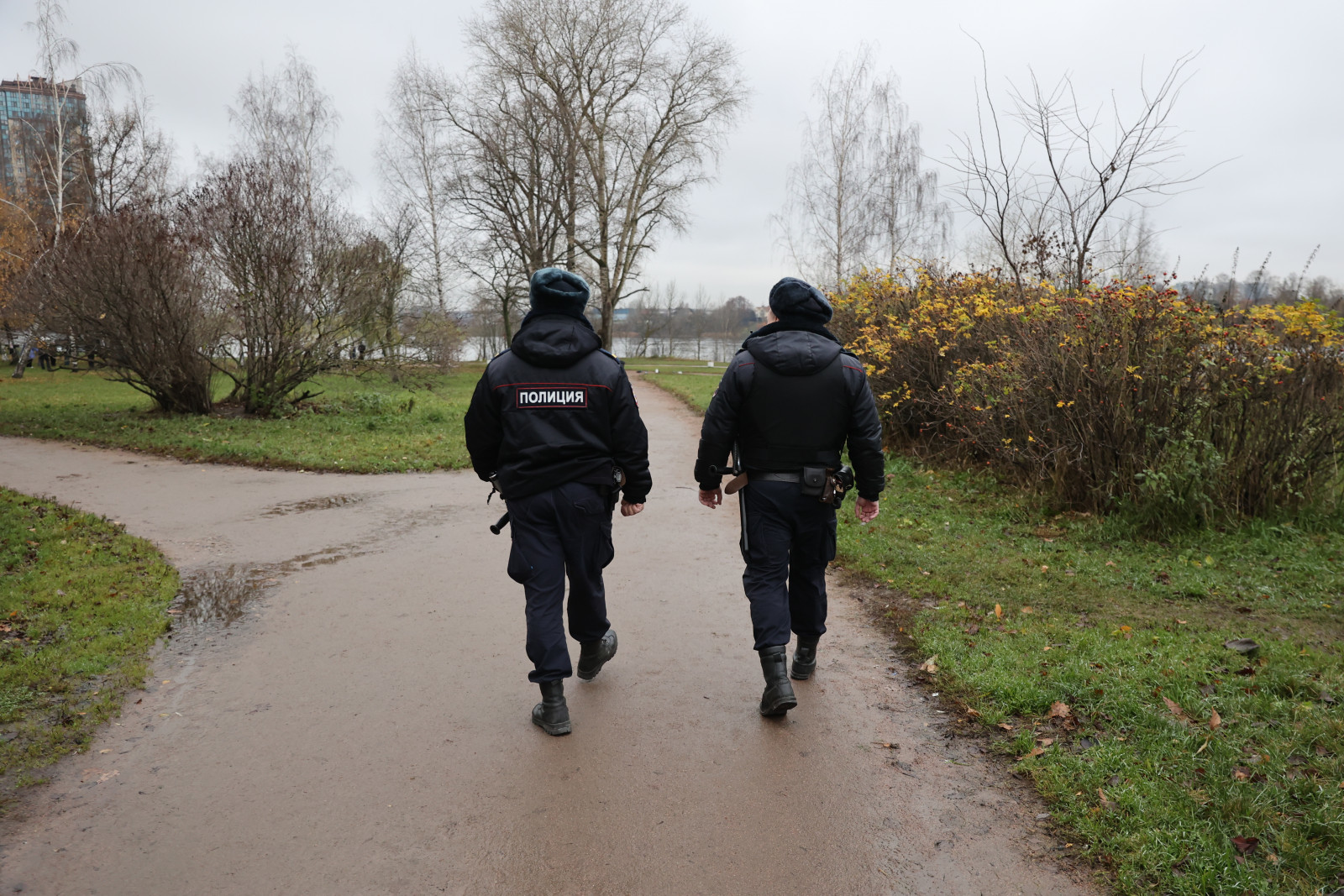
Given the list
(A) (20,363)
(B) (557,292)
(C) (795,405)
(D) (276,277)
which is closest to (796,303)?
(C) (795,405)

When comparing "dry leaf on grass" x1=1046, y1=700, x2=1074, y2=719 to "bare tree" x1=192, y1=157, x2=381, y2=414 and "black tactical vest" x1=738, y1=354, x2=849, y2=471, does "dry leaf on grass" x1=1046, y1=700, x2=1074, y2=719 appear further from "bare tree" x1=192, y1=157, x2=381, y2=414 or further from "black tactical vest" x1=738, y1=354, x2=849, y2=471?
"bare tree" x1=192, y1=157, x2=381, y2=414

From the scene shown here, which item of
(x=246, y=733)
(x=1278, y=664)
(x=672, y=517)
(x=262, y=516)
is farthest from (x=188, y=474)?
(x=1278, y=664)

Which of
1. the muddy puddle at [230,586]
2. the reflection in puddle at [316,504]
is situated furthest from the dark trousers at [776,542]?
the reflection in puddle at [316,504]

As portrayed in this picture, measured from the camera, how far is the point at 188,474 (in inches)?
420

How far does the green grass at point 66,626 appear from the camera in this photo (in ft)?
12.6

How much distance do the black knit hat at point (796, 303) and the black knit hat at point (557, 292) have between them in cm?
92

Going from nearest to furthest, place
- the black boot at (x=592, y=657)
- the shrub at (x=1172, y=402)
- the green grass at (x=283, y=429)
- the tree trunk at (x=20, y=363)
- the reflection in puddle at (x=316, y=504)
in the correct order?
the black boot at (x=592, y=657) < the shrub at (x=1172, y=402) < the reflection in puddle at (x=316, y=504) < the green grass at (x=283, y=429) < the tree trunk at (x=20, y=363)

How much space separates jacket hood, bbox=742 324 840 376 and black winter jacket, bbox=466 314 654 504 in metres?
0.66

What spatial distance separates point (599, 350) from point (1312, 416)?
6257 millimetres

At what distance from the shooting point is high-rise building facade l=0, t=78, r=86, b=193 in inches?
1094

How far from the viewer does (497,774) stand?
3.51 meters

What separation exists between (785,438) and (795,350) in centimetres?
42

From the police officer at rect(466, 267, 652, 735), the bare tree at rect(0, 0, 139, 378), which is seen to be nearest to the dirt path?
the police officer at rect(466, 267, 652, 735)

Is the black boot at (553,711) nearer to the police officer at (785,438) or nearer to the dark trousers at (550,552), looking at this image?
the dark trousers at (550,552)
